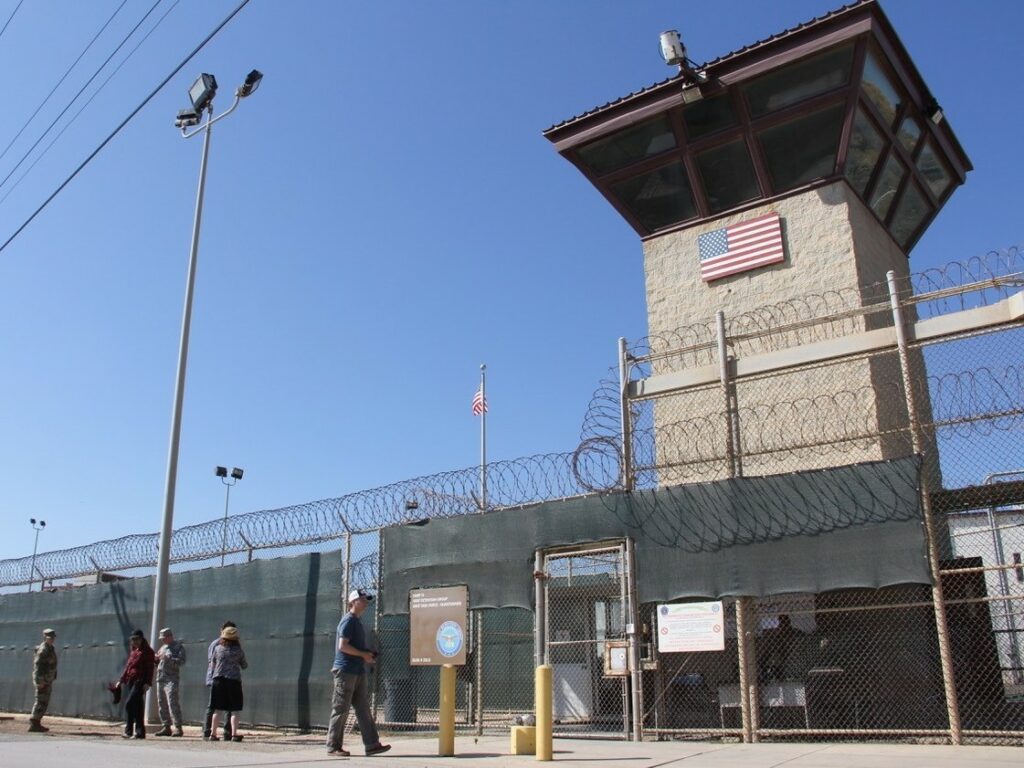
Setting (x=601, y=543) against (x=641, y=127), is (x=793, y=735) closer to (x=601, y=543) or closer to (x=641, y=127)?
(x=601, y=543)

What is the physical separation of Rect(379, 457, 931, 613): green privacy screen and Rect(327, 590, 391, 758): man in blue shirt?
236 centimetres

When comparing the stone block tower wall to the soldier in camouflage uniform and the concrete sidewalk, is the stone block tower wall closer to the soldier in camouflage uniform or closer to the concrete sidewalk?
the concrete sidewalk

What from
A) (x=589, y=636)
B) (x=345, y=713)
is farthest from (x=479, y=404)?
(x=345, y=713)

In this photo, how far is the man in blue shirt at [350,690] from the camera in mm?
8672

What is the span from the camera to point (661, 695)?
10.4 m

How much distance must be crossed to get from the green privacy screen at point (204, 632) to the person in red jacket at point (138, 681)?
1506 mm

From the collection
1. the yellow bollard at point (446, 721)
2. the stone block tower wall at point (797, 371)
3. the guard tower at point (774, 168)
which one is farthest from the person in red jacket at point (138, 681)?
the guard tower at point (774, 168)

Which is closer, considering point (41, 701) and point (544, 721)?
point (544, 721)

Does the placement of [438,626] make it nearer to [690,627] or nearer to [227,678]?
[227,678]

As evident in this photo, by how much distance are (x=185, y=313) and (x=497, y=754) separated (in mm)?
8747

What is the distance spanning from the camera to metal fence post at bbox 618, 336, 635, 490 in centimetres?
1046

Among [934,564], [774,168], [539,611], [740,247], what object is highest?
[774,168]

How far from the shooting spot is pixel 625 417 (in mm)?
10789

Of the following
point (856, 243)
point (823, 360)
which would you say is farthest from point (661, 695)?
point (856, 243)
